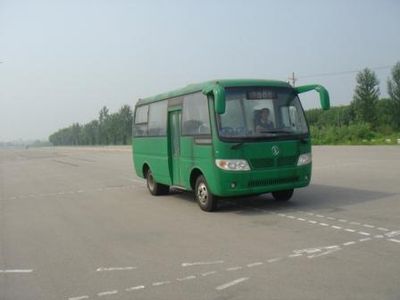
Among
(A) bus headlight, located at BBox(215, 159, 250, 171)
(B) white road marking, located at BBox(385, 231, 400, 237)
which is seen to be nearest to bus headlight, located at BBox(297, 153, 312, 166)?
(A) bus headlight, located at BBox(215, 159, 250, 171)

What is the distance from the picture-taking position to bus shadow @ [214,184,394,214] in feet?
34.1

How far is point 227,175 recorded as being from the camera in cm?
984

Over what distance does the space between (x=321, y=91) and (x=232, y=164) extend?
2597 millimetres

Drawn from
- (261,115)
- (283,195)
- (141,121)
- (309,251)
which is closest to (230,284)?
(309,251)

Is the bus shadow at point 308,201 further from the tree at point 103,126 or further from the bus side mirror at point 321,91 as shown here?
the tree at point 103,126

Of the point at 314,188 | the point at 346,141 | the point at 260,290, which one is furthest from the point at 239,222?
the point at 346,141

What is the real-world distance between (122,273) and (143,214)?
15.3ft

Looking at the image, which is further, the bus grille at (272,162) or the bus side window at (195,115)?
the bus side window at (195,115)

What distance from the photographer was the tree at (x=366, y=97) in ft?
228

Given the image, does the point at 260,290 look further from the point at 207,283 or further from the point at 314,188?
the point at 314,188

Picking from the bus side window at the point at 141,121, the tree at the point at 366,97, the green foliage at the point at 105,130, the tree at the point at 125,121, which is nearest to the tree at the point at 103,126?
the green foliage at the point at 105,130

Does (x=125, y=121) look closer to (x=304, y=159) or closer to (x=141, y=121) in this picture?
(x=141, y=121)

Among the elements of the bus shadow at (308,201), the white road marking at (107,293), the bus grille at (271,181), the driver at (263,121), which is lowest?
the white road marking at (107,293)

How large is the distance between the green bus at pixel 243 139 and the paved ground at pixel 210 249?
573mm
